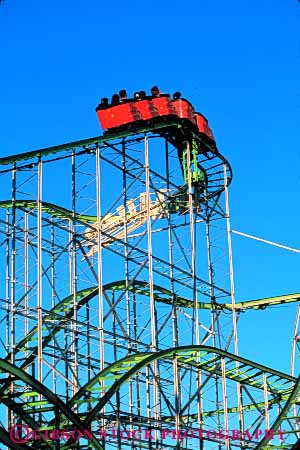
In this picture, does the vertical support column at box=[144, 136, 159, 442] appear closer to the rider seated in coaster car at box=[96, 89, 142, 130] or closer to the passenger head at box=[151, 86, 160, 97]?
the rider seated in coaster car at box=[96, 89, 142, 130]

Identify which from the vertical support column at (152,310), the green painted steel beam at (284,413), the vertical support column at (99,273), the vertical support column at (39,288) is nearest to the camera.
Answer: the vertical support column at (39,288)

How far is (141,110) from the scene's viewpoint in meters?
29.7

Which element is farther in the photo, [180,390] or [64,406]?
[180,390]

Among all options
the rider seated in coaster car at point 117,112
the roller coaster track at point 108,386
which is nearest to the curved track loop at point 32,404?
the roller coaster track at point 108,386

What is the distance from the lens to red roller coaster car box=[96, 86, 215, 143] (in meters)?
29.6

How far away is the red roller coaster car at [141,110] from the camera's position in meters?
29.6

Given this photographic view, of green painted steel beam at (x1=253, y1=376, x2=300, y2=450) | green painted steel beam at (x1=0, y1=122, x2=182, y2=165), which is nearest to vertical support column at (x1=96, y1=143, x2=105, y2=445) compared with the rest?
green painted steel beam at (x1=0, y1=122, x2=182, y2=165)

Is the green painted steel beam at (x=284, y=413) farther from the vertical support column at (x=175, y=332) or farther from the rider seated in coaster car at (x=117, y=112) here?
the rider seated in coaster car at (x=117, y=112)

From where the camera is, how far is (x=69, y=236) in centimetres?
3116

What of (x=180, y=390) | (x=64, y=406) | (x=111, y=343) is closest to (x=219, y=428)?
(x=180, y=390)

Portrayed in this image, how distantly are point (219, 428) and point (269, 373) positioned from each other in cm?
236

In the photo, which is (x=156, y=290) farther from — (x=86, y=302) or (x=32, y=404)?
(x=32, y=404)

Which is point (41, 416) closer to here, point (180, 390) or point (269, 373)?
point (180, 390)

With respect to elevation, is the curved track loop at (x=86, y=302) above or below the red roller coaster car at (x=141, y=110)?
below
